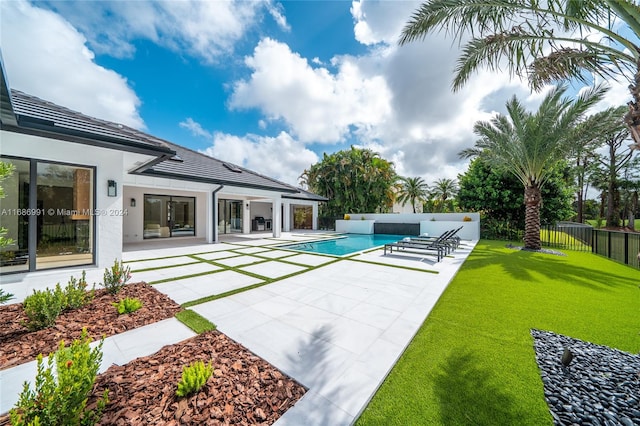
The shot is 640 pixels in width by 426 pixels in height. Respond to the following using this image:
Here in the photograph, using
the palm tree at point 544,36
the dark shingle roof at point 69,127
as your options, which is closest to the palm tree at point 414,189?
the palm tree at point 544,36

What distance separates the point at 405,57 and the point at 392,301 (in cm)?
915

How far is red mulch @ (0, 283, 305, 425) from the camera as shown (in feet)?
7.64

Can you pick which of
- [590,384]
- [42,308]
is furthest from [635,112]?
[42,308]

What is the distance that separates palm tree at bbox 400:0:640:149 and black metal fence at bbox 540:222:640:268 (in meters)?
6.22

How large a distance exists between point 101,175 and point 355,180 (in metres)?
21.3

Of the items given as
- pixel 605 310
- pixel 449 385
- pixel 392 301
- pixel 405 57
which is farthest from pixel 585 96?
pixel 449 385

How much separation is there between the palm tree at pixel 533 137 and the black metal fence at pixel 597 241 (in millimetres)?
2445

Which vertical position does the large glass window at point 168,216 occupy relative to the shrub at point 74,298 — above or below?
above

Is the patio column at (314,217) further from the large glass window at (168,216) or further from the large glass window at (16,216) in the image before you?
the large glass window at (16,216)

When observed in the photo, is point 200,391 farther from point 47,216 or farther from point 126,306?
point 47,216

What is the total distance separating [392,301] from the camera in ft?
17.9

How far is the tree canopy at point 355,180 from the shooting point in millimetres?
25542

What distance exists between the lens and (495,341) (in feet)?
12.7

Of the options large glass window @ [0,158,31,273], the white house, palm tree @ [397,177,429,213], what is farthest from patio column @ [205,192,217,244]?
palm tree @ [397,177,429,213]
